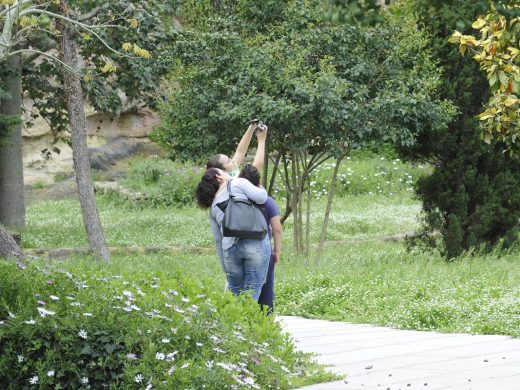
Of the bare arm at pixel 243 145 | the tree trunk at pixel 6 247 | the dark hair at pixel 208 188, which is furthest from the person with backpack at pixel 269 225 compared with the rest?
the tree trunk at pixel 6 247

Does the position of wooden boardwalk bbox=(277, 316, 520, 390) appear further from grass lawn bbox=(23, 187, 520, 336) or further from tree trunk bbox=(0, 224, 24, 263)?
tree trunk bbox=(0, 224, 24, 263)

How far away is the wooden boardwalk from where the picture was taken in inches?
248

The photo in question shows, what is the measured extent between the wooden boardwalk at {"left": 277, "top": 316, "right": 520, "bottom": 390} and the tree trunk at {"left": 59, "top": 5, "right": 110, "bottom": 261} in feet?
23.2

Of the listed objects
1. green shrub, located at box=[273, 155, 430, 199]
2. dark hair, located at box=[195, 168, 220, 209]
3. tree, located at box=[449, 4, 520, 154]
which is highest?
tree, located at box=[449, 4, 520, 154]

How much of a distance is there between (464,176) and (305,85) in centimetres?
342

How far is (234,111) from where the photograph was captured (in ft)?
46.2

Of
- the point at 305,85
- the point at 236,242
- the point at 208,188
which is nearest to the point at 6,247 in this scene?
the point at 208,188

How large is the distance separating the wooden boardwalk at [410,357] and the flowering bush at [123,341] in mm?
581

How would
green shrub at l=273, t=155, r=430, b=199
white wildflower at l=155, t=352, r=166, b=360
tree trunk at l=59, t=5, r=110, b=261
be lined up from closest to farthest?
1. white wildflower at l=155, t=352, r=166, b=360
2. tree trunk at l=59, t=5, r=110, b=261
3. green shrub at l=273, t=155, r=430, b=199

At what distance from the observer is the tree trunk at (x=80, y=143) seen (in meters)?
15.8

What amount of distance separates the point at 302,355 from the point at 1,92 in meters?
11.7

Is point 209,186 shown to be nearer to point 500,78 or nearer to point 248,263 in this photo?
point 248,263

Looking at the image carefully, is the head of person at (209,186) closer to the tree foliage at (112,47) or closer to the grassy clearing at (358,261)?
the grassy clearing at (358,261)

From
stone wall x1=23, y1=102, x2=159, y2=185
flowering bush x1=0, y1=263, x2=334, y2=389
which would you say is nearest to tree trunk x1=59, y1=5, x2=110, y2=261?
flowering bush x1=0, y1=263, x2=334, y2=389
